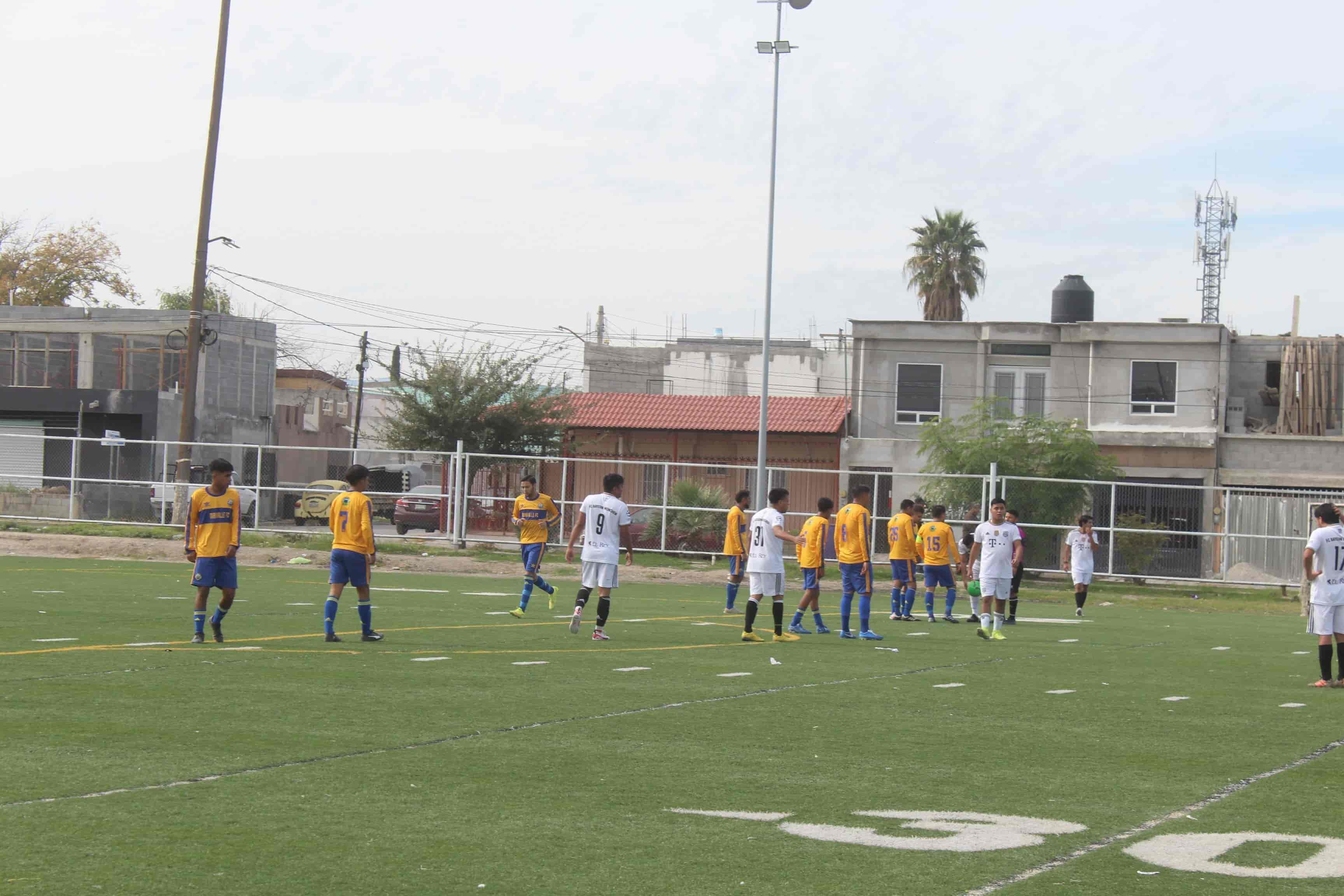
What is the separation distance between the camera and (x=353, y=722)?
9758 millimetres

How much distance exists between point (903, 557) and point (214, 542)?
33.7 ft

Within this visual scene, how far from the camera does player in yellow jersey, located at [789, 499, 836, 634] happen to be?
1809 cm

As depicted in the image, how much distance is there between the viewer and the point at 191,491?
3681 centimetres

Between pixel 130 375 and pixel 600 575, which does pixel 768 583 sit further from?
pixel 130 375

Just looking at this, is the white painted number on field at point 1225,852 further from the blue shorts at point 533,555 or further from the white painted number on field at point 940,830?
the blue shorts at point 533,555

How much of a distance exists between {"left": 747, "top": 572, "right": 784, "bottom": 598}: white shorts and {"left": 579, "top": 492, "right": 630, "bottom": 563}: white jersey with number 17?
1.78 m

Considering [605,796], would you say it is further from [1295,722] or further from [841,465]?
[841,465]

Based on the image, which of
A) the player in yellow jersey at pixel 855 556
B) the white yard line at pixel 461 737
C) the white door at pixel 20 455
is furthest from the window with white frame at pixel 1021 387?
the white yard line at pixel 461 737

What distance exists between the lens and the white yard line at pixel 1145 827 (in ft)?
19.3

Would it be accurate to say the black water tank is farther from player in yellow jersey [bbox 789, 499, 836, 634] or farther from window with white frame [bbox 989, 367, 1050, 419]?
player in yellow jersey [bbox 789, 499, 836, 634]

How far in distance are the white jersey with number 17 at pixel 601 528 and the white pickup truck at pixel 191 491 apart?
2062 centimetres

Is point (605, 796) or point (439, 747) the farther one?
point (439, 747)

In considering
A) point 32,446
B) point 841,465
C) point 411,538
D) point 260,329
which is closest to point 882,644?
point 411,538

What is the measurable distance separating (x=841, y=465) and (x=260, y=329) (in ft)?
78.2
